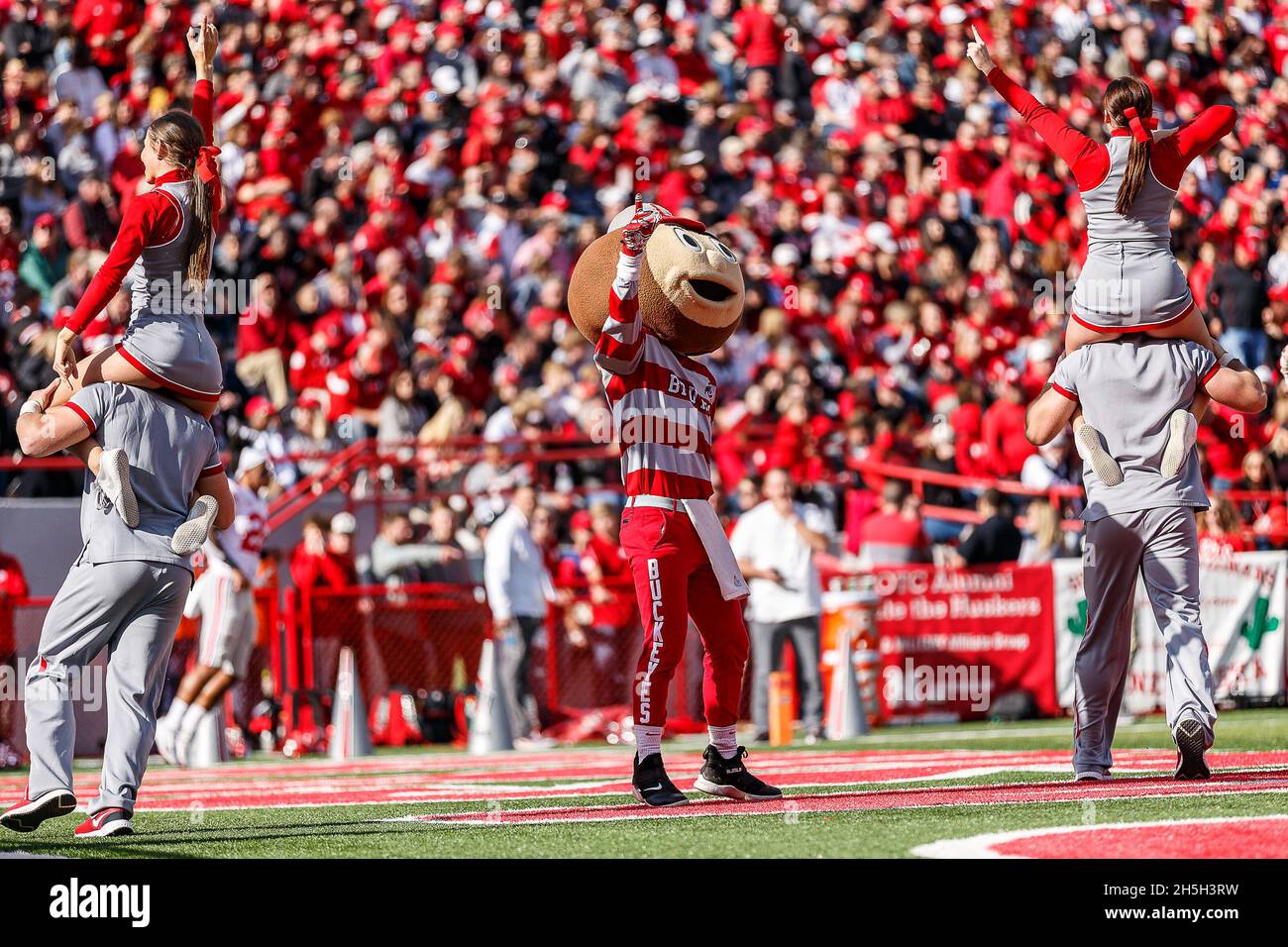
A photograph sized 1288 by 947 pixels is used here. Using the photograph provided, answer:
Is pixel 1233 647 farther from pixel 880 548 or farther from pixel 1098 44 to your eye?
pixel 1098 44

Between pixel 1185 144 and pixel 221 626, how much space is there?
7467 mm

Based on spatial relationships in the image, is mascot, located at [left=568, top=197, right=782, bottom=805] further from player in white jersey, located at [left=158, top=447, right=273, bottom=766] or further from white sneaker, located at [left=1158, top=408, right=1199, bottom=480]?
player in white jersey, located at [left=158, top=447, right=273, bottom=766]

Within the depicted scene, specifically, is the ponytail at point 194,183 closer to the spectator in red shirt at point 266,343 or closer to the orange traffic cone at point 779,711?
the orange traffic cone at point 779,711

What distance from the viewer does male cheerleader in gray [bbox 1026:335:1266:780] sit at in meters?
7.25

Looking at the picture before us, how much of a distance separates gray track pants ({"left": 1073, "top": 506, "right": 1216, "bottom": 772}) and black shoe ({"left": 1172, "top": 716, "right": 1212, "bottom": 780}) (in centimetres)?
7

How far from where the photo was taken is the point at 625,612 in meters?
14.7

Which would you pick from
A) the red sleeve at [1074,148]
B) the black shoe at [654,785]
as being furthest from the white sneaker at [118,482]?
the red sleeve at [1074,148]

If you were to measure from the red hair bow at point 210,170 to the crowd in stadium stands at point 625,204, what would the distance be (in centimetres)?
775

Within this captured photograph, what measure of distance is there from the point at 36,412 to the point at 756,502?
343 inches

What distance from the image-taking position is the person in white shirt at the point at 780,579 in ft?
45.1

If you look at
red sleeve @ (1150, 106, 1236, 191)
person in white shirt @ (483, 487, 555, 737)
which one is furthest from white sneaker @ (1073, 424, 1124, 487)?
person in white shirt @ (483, 487, 555, 737)

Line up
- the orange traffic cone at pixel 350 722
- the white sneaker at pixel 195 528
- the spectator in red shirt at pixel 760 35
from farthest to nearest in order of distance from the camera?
the spectator in red shirt at pixel 760 35 < the orange traffic cone at pixel 350 722 < the white sneaker at pixel 195 528

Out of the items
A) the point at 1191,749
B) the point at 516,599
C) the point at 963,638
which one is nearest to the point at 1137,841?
the point at 1191,749
